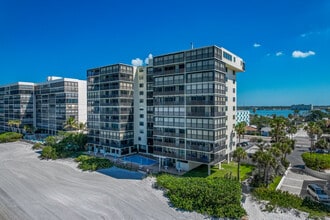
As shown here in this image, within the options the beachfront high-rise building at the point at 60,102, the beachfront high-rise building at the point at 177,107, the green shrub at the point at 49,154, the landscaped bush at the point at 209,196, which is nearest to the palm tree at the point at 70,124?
the beachfront high-rise building at the point at 60,102

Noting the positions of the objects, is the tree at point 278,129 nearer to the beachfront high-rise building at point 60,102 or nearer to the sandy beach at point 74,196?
the sandy beach at point 74,196

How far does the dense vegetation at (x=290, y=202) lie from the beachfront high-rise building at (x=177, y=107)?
31.3 feet

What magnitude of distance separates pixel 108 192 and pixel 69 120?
4274 centimetres

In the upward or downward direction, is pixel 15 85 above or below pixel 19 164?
above

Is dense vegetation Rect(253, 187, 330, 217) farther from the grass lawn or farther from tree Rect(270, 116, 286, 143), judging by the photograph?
tree Rect(270, 116, 286, 143)

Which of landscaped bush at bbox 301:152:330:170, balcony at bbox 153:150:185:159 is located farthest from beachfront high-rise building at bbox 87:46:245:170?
landscaped bush at bbox 301:152:330:170

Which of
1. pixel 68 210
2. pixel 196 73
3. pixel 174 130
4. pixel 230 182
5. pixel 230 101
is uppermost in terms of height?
pixel 196 73

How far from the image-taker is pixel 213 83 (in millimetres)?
35156

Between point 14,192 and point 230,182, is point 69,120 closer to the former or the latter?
point 14,192

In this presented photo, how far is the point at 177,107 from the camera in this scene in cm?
3994

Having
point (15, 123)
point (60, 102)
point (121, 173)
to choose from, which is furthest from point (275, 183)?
A: point (15, 123)

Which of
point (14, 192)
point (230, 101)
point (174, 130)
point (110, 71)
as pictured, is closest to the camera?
point (14, 192)

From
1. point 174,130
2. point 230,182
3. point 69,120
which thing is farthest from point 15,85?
point 230,182

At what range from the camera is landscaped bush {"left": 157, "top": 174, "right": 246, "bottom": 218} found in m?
24.9
